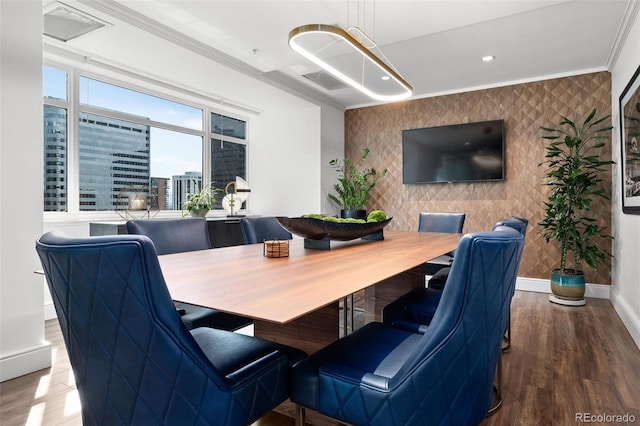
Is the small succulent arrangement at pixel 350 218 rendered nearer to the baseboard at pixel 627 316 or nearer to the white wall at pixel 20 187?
the white wall at pixel 20 187

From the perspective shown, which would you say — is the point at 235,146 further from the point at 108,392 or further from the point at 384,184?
the point at 108,392

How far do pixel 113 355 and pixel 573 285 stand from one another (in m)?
4.21

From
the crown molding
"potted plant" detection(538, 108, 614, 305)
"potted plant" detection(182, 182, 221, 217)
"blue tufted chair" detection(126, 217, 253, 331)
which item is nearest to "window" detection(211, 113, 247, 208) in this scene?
"potted plant" detection(182, 182, 221, 217)

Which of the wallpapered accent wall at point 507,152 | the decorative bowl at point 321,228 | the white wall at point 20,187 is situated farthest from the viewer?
the wallpapered accent wall at point 507,152

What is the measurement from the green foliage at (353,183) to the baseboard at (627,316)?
9.59 ft

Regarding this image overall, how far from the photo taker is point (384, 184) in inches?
216

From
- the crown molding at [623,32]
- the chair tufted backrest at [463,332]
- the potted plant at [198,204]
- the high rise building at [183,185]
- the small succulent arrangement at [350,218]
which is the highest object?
the crown molding at [623,32]

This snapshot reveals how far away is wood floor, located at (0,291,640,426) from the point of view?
1.76 meters

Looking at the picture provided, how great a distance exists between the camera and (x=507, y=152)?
183 inches

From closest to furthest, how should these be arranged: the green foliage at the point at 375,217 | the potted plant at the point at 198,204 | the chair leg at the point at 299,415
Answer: the chair leg at the point at 299,415
the green foliage at the point at 375,217
the potted plant at the point at 198,204

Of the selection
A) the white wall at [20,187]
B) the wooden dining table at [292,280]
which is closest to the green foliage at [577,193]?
the wooden dining table at [292,280]

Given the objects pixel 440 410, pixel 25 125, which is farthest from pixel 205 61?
pixel 440 410

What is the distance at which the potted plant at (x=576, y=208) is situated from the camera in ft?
12.4

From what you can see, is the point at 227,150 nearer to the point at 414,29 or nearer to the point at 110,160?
the point at 110,160
